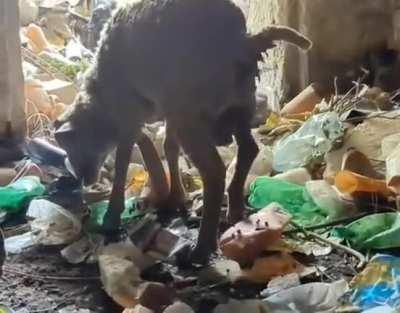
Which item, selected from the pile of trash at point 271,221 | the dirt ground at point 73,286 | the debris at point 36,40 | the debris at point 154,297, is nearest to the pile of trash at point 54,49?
the debris at point 36,40

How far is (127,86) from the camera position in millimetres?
2959

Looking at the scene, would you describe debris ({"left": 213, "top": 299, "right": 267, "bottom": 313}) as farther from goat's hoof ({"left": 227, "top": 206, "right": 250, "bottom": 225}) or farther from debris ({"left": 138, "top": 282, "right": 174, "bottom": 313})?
goat's hoof ({"left": 227, "top": 206, "right": 250, "bottom": 225})

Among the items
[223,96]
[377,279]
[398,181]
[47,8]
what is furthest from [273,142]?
[47,8]

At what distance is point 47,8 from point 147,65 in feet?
13.0

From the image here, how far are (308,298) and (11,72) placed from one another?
2.20 metres

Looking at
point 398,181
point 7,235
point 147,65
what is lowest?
point 7,235

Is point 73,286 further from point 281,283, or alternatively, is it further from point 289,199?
point 289,199

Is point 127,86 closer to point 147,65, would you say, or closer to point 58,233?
point 147,65

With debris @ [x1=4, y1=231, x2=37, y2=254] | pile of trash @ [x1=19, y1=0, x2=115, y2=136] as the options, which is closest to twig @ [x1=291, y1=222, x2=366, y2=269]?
debris @ [x1=4, y1=231, x2=37, y2=254]

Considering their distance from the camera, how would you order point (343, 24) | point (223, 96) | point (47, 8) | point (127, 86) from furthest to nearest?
point (47, 8) → point (343, 24) → point (127, 86) → point (223, 96)

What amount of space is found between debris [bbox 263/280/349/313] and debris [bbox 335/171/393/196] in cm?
67

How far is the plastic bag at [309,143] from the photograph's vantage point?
3531 mm

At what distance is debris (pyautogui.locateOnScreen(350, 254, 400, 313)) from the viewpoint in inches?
93.4

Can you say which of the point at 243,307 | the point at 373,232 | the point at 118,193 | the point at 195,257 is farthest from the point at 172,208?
the point at 243,307
